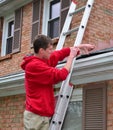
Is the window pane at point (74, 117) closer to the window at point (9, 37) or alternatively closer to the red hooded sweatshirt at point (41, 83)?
the red hooded sweatshirt at point (41, 83)

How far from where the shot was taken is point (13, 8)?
436 inches

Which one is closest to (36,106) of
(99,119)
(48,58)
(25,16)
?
(48,58)

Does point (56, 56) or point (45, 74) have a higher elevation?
point (56, 56)

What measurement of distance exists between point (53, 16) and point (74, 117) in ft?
11.0

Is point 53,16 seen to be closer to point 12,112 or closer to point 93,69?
point 12,112

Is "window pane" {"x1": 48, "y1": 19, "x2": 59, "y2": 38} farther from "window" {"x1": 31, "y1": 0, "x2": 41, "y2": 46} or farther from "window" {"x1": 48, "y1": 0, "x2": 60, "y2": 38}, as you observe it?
"window" {"x1": 31, "y1": 0, "x2": 41, "y2": 46}

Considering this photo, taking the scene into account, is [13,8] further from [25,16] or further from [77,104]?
[77,104]

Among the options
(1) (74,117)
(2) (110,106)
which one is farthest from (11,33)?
(2) (110,106)

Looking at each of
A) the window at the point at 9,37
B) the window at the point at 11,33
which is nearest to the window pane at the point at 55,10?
the window at the point at 11,33

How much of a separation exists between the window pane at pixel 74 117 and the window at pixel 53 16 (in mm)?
2281

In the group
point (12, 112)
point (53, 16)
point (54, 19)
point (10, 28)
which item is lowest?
point (12, 112)

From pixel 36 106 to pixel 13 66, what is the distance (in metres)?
5.81

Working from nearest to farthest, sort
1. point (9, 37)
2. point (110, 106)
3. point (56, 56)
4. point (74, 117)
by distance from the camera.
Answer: point (56, 56) < point (110, 106) < point (74, 117) < point (9, 37)

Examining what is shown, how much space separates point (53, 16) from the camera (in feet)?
32.1
